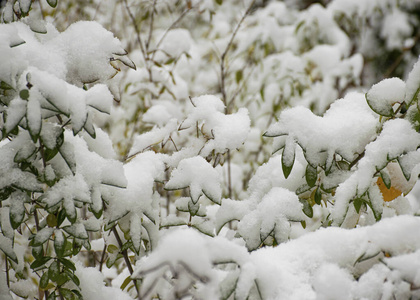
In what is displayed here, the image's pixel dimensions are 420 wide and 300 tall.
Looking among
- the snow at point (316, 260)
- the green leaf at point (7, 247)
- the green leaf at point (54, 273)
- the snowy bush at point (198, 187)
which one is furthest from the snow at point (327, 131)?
the green leaf at point (7, 247)

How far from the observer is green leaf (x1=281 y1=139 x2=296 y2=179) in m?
0.92

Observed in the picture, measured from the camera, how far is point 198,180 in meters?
0.98

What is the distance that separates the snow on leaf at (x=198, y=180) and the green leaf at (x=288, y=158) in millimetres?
164

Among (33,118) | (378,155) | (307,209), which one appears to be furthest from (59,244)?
(378,155)

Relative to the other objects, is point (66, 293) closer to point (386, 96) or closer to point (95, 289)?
point (95, 289)

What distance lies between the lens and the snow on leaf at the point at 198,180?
969 millimetres

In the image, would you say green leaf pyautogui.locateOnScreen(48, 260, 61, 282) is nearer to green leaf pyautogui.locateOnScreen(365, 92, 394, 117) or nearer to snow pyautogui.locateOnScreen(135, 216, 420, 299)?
snow pyautogui.locateOnScreen(135, 216, 420, 299)

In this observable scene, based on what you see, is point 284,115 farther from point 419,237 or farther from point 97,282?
point 97,282

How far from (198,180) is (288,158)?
0.22 m

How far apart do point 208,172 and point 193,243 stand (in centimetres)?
38

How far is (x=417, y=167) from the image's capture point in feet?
3.27

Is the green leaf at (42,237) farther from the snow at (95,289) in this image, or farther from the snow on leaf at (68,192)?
the snow at (95,289)

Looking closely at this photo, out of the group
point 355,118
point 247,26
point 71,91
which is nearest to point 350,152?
point 355,118

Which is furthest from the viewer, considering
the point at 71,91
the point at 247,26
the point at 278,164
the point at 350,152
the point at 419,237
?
the point at 247,26
